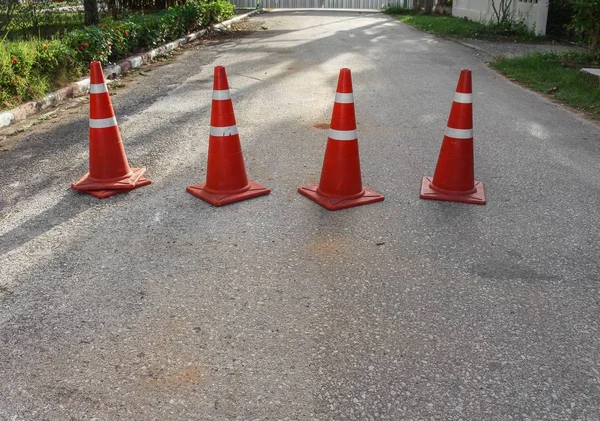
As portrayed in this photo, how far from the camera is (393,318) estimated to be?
2893 mm

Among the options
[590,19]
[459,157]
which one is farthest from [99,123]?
[590,19]

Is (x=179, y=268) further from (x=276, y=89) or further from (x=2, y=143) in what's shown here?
(x=276, y=89)

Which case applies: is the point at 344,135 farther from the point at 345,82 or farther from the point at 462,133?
the point at 462,133

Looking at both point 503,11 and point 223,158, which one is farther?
point 503,11

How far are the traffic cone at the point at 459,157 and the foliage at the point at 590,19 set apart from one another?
6783 millimetres

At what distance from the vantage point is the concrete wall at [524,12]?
48.9 ft

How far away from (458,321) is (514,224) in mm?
1448

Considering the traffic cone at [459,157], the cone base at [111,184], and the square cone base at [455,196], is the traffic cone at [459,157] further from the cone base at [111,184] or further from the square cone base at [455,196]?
the cone base at [111,184]

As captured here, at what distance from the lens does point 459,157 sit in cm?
445

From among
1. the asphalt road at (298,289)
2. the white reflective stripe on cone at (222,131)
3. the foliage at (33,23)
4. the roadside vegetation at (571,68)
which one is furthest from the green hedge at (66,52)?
the roadside vegetation at (571,68)

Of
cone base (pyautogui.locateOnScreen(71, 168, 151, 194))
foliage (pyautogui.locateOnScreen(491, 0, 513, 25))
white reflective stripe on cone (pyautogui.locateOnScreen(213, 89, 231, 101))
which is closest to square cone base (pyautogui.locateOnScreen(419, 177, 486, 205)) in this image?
white reflective stripe on cone (pyautogui.locateOnScreen(213, 89, 231, 101))

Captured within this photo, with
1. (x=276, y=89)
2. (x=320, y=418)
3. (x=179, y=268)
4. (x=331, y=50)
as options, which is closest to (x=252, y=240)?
(x=179, y=268)

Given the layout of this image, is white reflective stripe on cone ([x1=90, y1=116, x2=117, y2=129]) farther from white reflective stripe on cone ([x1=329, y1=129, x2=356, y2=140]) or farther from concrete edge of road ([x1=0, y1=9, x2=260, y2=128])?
concrete edge of road ([x1=0, y1=9, x2=260, y2=128])

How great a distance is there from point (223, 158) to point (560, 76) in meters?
7.07
